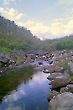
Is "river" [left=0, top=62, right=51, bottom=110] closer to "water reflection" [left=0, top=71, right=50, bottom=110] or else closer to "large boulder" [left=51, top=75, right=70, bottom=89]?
"water reflection" [left=0, top=71, right=50, bottom=110]

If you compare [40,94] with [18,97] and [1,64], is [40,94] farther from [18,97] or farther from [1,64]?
[1,64]

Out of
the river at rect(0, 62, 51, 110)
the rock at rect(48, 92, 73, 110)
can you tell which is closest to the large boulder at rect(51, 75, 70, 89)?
the river at rect(0, 62, 51, 110)

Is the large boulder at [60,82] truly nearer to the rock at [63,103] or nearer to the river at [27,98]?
the river at [27,98]

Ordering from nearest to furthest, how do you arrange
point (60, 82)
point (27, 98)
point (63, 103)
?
point (63, 103) → point (27, 98) → point (60, 82)

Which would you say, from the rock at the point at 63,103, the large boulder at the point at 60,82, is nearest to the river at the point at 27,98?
the large boulder at the point at 60,82

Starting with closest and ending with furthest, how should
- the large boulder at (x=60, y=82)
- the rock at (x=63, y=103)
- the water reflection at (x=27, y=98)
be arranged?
the rock at (x=63, y=103) → the water reflection at (x=27, y=98) → the large boulder at (x=60, y=82)

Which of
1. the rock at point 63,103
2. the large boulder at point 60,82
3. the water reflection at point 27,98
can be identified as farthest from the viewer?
the large boulder at point 60,82

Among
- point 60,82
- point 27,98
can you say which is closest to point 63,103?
point 27,98

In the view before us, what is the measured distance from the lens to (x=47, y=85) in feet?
153

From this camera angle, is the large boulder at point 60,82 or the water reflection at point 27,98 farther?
the large boulder at point 60,82

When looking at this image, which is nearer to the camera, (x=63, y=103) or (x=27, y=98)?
(x=63, y=103)

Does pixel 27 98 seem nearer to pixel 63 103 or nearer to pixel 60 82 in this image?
pixel 60 82

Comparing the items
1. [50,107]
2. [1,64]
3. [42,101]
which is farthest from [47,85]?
[1,64]

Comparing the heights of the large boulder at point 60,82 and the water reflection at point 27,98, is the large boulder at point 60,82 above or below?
above
